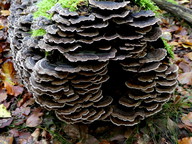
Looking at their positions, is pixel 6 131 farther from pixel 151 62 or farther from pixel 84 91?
pixel 151 62

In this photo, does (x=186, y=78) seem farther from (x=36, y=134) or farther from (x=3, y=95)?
(x=3, y=95)

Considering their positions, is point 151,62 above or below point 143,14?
below

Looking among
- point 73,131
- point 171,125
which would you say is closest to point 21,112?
point 73,131

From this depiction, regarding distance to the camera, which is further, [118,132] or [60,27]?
[118,132]

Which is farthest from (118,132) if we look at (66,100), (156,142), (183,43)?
(183,43)

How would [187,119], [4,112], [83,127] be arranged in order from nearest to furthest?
[83,127] → [187,119] → [4,112]
